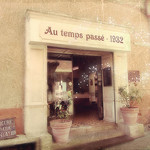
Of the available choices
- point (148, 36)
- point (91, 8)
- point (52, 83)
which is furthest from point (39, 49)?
point (148, 36)

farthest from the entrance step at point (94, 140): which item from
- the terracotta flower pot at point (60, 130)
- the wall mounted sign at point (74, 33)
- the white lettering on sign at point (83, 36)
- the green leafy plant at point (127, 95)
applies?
the white lettering on sign at point (83, 36)

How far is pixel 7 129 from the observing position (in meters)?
3.98

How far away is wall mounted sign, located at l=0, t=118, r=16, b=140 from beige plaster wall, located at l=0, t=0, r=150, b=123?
375mm

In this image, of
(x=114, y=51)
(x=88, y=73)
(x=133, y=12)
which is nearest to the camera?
(x=114, y=51)

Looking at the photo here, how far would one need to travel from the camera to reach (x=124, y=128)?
17.0 feet

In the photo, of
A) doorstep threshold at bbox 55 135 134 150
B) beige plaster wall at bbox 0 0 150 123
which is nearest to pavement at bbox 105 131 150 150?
doorstep threshold at bbox 55 135 134 150

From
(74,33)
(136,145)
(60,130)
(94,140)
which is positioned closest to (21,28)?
(74,33)

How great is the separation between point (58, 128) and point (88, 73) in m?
9.12

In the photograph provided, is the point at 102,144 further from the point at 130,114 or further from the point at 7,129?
the point at 7,129

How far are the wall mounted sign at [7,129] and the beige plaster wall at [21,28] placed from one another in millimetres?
375

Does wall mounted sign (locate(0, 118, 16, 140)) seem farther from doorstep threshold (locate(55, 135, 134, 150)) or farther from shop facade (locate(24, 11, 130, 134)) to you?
doorstep threshold (locate(55, 135, 134, 150))

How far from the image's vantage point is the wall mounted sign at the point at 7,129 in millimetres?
3914

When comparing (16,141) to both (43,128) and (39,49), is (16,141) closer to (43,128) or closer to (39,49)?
(43,128)

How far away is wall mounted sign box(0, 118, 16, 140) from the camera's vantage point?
3.91 m
